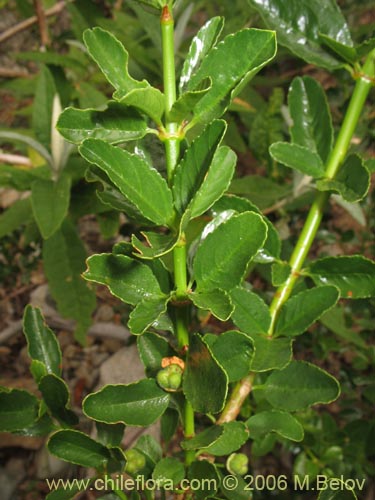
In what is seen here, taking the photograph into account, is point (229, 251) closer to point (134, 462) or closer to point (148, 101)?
point (148, 101)

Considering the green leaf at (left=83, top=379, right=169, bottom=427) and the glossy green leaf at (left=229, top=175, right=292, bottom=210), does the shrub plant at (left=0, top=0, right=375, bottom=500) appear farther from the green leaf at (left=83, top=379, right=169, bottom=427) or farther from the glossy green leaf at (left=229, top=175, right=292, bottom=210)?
the glossy green leaf at (left=229, top=175, right=292, bottom=210)

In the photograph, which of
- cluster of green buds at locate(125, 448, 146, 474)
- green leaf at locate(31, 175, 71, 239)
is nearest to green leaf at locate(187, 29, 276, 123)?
cluster of green buds at locate(125, 448, 146, 474)

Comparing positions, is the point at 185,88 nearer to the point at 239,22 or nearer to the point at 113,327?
the point at 239,22

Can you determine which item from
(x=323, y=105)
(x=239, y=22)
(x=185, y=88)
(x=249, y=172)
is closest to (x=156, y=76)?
(x=239, y=22)

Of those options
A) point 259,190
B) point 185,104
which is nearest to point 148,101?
point 185,104

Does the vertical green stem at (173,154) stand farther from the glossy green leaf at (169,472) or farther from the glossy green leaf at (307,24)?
the glossy green leaf at (307,24)
